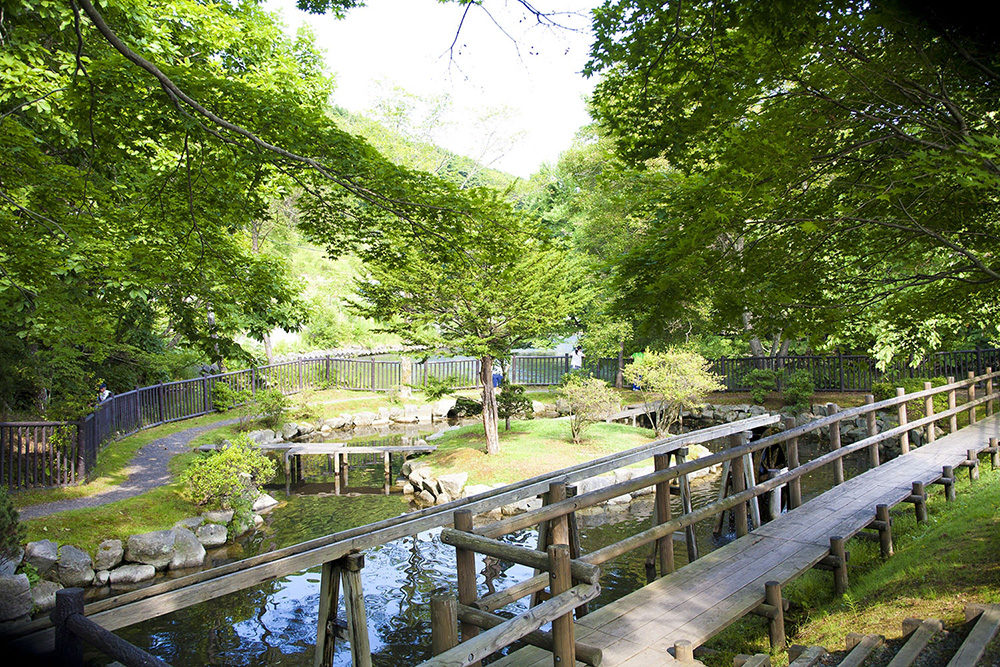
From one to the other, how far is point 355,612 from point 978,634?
369 cm

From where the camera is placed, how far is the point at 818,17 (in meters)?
4.67

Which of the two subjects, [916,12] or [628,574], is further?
[628,574]

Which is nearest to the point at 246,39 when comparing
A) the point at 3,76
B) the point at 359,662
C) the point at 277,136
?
the point at 3,76

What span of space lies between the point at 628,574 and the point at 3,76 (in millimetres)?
10433

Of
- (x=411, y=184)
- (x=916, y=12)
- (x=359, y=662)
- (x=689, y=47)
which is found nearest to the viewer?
(x=916, y=12)

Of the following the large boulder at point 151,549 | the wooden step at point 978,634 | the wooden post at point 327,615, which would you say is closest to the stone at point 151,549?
the large boulder at point 151,549

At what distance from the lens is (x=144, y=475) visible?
1303 cm

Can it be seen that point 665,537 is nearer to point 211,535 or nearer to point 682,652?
point 682,652

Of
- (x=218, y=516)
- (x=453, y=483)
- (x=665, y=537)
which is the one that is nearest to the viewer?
(x=665, y=537)

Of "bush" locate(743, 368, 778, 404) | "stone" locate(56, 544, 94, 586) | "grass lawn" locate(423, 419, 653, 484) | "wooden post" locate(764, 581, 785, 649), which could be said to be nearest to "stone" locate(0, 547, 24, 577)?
"stone" locate(56, 544, 94, 586)

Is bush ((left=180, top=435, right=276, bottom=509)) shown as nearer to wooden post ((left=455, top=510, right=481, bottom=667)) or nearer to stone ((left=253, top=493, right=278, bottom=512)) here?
stone ((left=253, top=493, right=278, bottom=512))

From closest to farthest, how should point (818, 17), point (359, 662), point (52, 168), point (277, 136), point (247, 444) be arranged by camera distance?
point (359, 662) < point (818, 17) < point (277, 136) < point (52, 168) < point (247, 444)

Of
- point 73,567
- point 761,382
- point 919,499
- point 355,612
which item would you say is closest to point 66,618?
point 355,612

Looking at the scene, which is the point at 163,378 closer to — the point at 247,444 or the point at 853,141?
the point at 247,444
